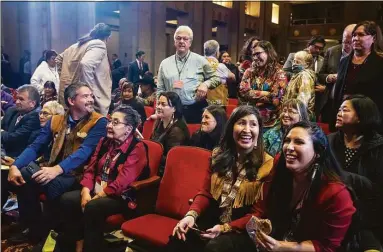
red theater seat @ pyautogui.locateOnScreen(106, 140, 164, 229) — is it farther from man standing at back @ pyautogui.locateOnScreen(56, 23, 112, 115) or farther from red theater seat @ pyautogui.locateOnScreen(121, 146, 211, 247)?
man standing at back @ pyautogui.locateOnScreen(56, 23, 112, 115)

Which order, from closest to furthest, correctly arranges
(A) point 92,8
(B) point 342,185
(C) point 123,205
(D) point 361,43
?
(B) point 342,185 < (C) point 123,205 < (D) point 361,43 < (A) point 92,8

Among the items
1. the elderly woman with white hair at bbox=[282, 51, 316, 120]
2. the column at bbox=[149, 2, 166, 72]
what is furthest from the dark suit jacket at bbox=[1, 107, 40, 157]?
the column at bbox=[149, 2, 166, 72]

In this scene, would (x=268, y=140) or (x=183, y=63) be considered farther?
(x=183, y=63)

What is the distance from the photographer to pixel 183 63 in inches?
141

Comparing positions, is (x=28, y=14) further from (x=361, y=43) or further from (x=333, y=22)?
(x=333, y=22)

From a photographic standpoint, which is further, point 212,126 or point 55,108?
point 55,108

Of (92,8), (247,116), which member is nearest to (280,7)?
(92,8)

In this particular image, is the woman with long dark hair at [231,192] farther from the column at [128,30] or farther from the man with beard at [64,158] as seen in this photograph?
the column at [128,30]

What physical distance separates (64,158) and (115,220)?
29.6 inches

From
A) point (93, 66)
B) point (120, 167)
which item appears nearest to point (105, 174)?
point (120, 167)

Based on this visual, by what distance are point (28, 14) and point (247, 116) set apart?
894 cm

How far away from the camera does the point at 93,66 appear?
3.54 meters

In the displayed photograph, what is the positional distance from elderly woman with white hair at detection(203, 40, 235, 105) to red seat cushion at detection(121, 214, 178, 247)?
1.80 metres

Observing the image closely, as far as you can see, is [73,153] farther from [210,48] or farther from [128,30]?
[128,30]
